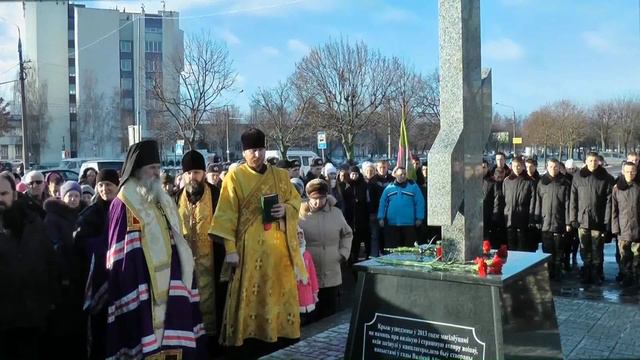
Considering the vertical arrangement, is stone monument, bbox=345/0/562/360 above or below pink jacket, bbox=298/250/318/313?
above

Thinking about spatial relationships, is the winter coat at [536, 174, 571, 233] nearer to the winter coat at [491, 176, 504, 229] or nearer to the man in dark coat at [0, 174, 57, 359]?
the winter coat at [491, 176, 504, 229]

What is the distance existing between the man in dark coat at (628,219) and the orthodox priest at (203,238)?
239 inches

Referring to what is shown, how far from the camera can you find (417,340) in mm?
4203

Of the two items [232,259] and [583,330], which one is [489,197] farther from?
[232,259]

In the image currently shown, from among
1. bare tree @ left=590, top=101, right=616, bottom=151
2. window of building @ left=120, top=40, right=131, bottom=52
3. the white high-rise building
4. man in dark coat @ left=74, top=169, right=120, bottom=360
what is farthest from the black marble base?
window of building @ left=120, top=40, right=131, bottom=52

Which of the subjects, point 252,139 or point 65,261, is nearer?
point 65,261

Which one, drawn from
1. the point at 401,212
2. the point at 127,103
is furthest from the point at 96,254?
the point at 127,103

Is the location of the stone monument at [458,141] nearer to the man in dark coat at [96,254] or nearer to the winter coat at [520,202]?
the man in dark coat at [96,254]

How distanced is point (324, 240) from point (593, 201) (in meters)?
4.61

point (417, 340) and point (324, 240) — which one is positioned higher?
point (324, 240)

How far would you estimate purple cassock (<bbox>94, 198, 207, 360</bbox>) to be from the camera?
433 centimetres

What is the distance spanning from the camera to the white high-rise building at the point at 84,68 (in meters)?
72.1

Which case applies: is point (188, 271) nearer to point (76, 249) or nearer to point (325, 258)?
point (76, 249)

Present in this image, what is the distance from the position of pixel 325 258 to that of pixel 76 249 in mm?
2847
